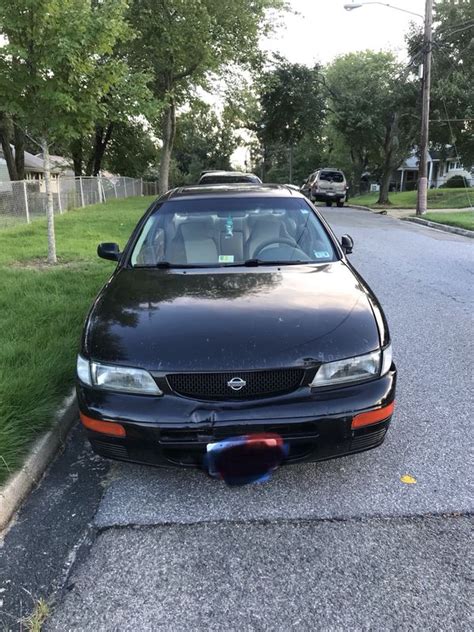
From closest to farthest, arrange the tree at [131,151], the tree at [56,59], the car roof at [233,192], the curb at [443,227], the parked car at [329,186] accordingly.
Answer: the car roof at [233,192]
the tree at [56,59]
the curb at [443,227]
the parked car at [329,186]
the tree at [131,151]

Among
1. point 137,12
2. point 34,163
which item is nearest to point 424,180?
point 137,12

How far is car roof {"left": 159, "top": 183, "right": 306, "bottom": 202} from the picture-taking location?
15.3 ft

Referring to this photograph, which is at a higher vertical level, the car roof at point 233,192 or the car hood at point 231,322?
the car roof at point 233,192

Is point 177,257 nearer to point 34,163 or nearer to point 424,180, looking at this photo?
point 424,180

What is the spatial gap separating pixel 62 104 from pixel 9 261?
2638 millimetres

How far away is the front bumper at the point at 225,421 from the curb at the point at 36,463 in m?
0.53

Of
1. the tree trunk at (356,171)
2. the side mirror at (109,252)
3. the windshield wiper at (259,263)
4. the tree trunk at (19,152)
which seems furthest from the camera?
the tree trunk at (356,171)

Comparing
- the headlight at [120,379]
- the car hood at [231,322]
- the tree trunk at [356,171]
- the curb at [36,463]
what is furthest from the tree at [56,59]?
the tree trunk at [356,171]

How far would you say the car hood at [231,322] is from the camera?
2.71 meters

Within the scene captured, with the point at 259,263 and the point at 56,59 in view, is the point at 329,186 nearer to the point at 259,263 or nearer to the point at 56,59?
the point at 56,59

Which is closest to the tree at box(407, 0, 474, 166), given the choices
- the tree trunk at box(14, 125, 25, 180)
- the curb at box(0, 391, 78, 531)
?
the tree trunk at box(14, 125, 25, 180)

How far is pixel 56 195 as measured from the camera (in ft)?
64.3

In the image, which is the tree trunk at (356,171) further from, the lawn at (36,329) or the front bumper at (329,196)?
the lawn at (36,329)

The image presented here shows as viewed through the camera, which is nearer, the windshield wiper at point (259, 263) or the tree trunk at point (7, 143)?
the windshield wiper at point (259, 263)
